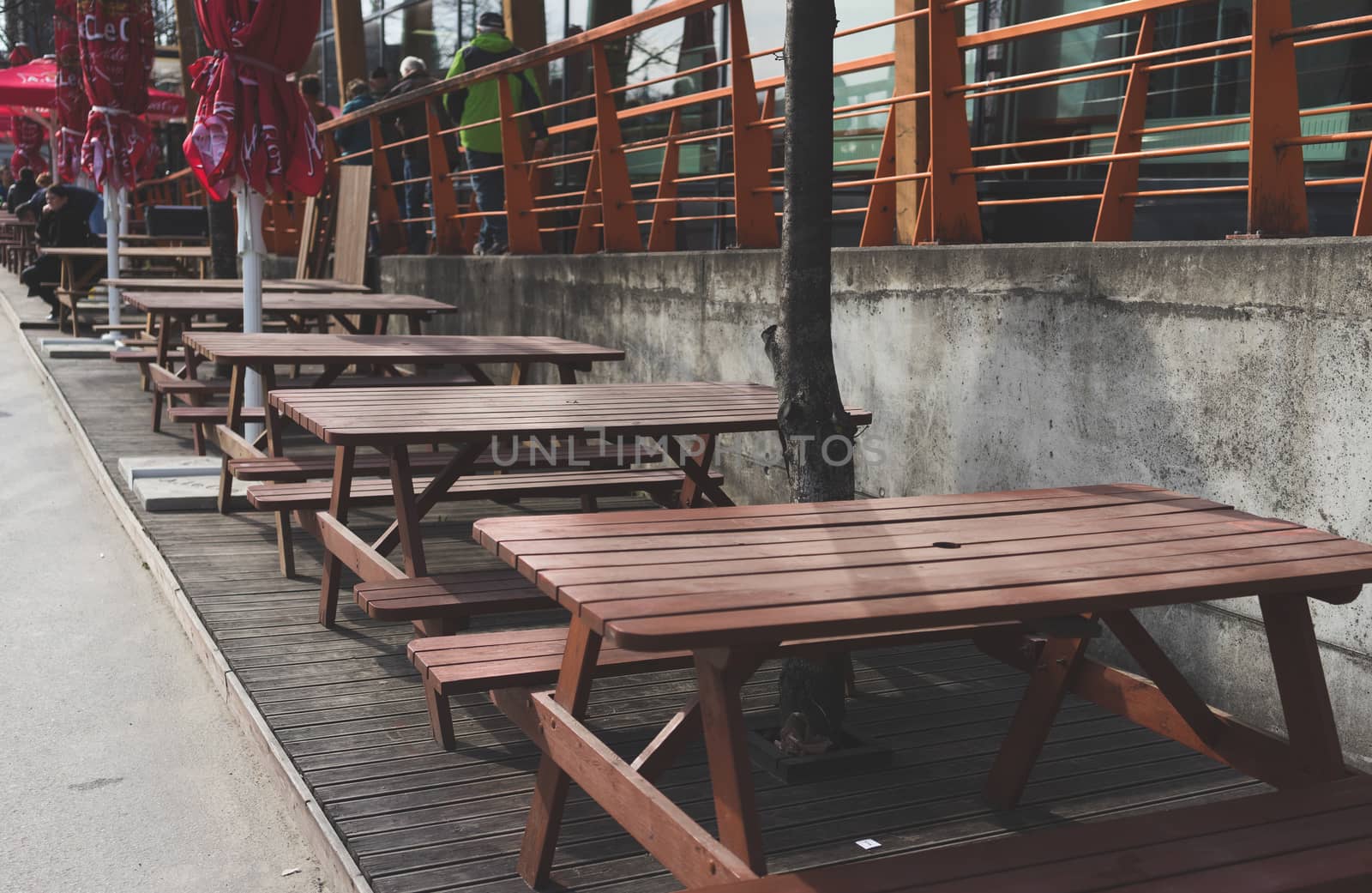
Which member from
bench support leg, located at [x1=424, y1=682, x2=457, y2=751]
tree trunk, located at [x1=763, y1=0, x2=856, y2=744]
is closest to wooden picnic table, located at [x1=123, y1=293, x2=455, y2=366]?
bench support leg, located at [x1=424, y1=682, x2=457, y2=751]

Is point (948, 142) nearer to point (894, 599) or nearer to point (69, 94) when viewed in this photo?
point (894, 599)

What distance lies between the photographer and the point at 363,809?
3.00 m

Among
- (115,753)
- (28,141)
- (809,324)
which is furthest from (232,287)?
(28,141)

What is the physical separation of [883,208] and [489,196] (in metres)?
→ 4.80

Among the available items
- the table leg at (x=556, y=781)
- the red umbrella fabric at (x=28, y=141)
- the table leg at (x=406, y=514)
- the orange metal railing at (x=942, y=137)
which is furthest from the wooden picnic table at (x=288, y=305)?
the red umbrella fabric at (x=28, y=141)

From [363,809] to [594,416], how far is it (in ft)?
4.71

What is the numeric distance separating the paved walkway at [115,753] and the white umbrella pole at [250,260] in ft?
3.38

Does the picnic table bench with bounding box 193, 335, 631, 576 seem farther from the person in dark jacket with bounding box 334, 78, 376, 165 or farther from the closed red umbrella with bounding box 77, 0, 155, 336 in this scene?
the person in dark jacket with bounding box 334, 78, 376, 165

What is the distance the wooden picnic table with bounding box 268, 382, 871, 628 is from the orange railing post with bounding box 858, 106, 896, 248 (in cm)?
96

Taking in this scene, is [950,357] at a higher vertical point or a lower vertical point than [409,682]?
higher

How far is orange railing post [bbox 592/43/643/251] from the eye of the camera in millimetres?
6859

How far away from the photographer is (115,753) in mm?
3637

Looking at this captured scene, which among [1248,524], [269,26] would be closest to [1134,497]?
[1248,524]

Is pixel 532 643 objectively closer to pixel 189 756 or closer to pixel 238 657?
pixel 189 756
